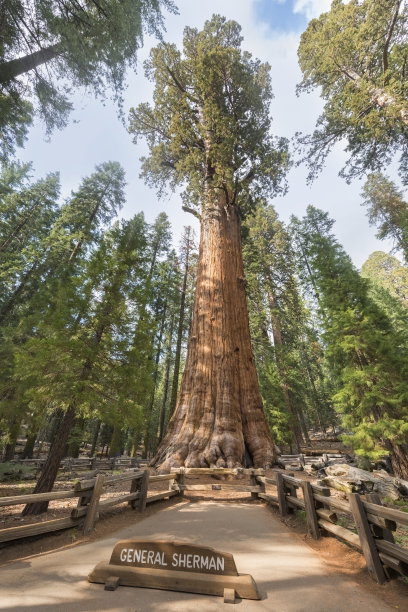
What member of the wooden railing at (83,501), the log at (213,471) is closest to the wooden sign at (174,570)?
the wooden railing at (83,501)

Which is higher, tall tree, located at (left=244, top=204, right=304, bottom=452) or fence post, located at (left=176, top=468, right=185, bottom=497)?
tall tree, located at (left=244, top=204, right=304, bottom=452)

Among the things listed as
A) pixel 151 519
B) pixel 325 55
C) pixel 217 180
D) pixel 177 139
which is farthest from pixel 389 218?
pixel 151 519

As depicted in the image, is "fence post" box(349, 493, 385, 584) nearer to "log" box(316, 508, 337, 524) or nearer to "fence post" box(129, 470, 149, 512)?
"log" box(316, 508, 337, 524)

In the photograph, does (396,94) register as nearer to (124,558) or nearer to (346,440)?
(346,440)

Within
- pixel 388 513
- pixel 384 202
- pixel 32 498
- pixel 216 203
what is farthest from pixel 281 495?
pixel 384 202

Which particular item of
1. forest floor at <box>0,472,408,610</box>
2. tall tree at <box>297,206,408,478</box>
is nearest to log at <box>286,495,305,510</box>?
forest floor at <box>0,472,408,610</box>

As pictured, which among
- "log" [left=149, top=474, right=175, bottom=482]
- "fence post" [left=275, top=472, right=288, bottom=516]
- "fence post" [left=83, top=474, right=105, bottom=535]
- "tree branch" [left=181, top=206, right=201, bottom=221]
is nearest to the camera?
"fence post" [left=83, top=474, right=105, bottom=535]

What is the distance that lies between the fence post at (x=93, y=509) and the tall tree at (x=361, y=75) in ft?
46.4

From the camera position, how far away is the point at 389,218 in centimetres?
2077

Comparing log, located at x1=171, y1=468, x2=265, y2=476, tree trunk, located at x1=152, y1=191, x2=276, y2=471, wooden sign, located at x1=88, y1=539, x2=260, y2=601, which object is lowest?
wooden sign, located at x1=88, y1=539, x2=260, y2=601

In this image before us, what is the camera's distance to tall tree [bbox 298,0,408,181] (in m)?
9.14

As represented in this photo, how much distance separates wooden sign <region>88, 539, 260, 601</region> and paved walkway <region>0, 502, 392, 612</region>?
0.22ft

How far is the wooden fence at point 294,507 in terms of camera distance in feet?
8.84

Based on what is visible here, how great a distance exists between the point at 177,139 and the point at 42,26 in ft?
17.7
